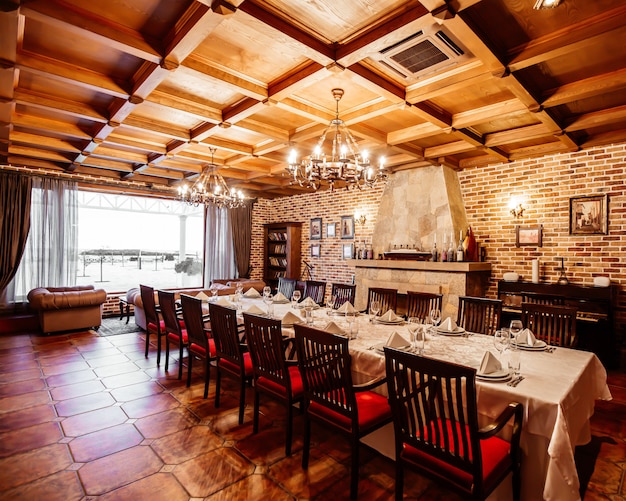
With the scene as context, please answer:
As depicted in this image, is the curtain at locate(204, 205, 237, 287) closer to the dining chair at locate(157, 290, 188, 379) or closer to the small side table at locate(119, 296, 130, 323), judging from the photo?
the small side table at locate(119, 296, 130, 323)

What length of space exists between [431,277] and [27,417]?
487cm

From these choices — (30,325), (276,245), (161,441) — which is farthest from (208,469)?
(276,245)

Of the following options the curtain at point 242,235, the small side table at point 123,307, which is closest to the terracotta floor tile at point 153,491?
the small side table at point 123,307

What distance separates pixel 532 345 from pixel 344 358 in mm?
1449

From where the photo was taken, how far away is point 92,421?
2.95 metres

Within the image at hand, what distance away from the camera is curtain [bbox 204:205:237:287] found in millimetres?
8219

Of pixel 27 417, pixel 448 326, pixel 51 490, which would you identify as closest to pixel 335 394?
pixel 448 326

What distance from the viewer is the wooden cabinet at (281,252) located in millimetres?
8086

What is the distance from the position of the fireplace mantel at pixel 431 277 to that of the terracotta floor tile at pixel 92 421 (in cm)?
409

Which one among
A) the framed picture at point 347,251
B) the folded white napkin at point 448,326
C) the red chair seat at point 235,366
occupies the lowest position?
the red chair seat at point 235,366

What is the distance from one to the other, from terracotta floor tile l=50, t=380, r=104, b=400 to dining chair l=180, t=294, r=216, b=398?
934mm

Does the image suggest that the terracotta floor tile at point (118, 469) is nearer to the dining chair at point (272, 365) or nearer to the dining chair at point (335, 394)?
the dining chair at point (272, 365)

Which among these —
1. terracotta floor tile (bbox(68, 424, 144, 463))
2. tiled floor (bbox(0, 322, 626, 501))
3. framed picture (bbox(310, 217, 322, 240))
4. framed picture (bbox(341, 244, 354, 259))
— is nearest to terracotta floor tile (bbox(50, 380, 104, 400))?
tiled floor (bbox(0, 322, 626, 501))

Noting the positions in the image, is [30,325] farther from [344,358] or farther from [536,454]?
[536,454]
